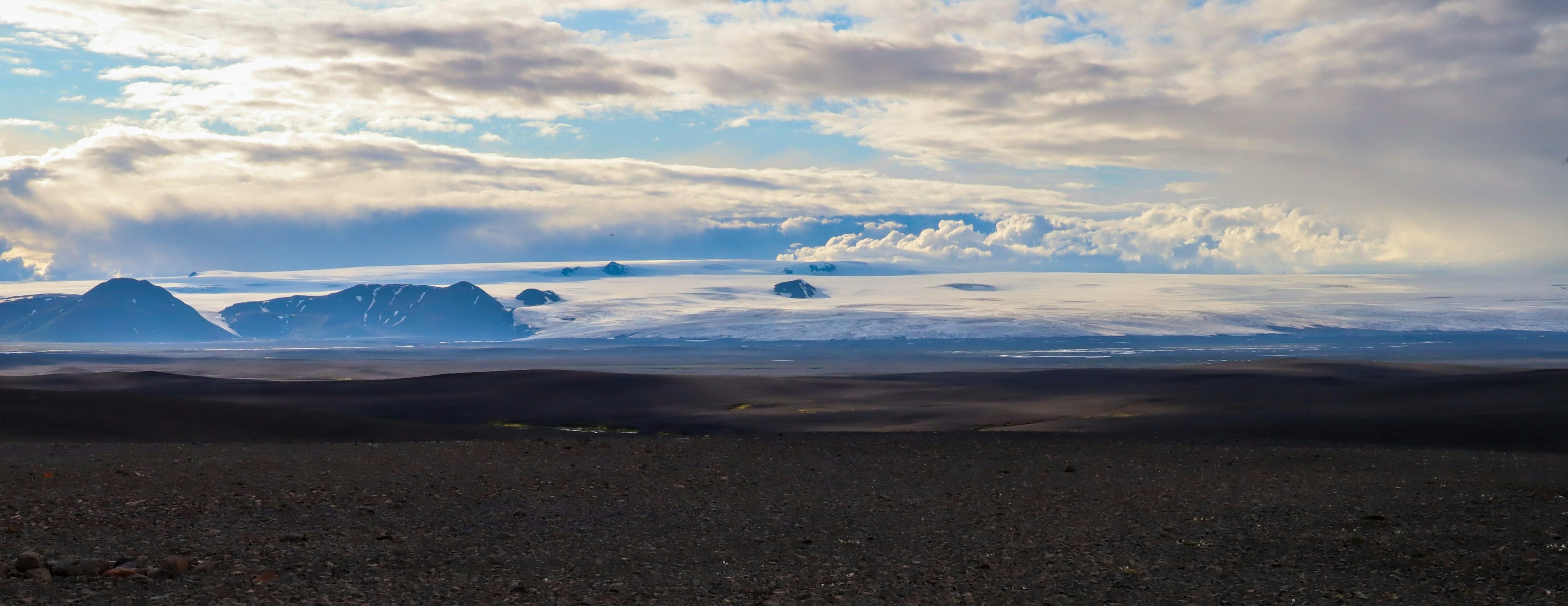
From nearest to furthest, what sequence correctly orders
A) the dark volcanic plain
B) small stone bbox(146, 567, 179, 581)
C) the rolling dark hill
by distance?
1. small stone bbox(146, 567, 179, 581)
2. the dark volcanic plain
3. the rolling dark hill

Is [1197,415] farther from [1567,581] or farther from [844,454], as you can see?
[1567,581]

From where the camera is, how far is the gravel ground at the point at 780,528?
1092cm

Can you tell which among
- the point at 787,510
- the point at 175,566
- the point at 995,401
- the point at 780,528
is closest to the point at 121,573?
the point at 175,566

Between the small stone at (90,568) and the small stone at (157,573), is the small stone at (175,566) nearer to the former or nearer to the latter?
the small stone at (157,573)

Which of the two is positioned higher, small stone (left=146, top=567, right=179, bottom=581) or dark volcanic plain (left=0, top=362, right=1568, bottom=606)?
small stone (left=146, top=567, right=179, bottom=581)

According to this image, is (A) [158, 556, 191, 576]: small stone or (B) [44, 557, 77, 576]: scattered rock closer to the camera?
(B) [44, 557, 77, 576]: scattered rock

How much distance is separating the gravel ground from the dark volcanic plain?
60mm

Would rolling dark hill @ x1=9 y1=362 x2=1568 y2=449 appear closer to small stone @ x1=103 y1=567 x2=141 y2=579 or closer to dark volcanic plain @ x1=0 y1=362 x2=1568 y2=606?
dark volcanic plain @ x1=0 y1=362 x2=1568 y2=606

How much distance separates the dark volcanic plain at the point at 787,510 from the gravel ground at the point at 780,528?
0.06m

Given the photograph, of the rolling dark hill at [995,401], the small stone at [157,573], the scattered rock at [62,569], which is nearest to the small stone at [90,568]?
the scattered rock at [62,569]

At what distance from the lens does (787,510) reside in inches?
651

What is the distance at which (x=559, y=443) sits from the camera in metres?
26.6

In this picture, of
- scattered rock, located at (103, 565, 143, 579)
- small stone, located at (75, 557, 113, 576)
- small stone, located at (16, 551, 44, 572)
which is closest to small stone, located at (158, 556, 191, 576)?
scattered rock, located at (103, 565, 143, 579)

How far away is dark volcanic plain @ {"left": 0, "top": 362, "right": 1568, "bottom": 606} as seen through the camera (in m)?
11.1
